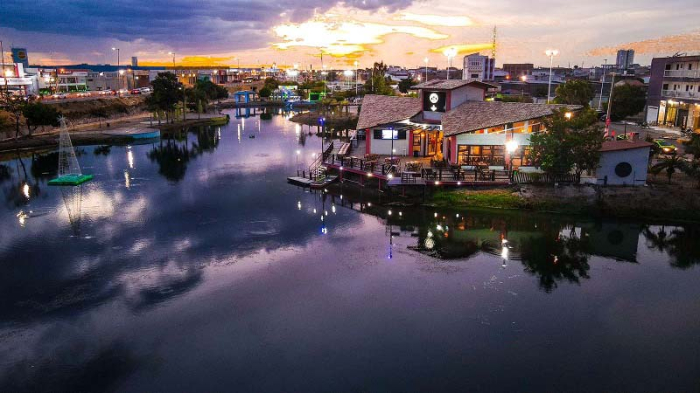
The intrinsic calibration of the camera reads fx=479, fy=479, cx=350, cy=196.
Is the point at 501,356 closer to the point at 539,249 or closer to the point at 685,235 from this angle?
the point at 539,249

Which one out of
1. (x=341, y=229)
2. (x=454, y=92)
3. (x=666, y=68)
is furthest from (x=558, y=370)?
(x=666, y=68)

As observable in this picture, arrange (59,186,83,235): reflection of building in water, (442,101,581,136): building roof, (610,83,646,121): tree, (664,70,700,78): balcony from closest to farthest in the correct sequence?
(59,186,83,235): reflection of building in water
(442,101,581,136): building roof
(664,70,700,78): balcony
(610,83,646,121): tree

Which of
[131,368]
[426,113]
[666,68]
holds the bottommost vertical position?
[131,368]

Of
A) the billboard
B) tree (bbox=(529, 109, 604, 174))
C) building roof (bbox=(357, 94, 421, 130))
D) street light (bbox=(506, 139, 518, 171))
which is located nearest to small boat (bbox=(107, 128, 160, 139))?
building roof (bbox=(357, 94, 421, 130))

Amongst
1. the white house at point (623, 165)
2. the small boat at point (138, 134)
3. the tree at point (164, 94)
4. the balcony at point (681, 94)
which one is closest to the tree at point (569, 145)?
the white house at point (623, 165)

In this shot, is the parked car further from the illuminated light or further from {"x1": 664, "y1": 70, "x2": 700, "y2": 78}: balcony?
{"x1": 664, "y1": 70, "x2": 700, "y2": 78}: balcony

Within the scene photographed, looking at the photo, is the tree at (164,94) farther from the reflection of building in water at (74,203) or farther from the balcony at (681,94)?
the balcony at (681,94)

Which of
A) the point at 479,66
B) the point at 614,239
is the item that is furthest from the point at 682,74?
the point at 479,66

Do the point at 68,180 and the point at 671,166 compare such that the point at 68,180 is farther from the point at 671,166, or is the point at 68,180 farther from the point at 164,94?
the point at 671,166
